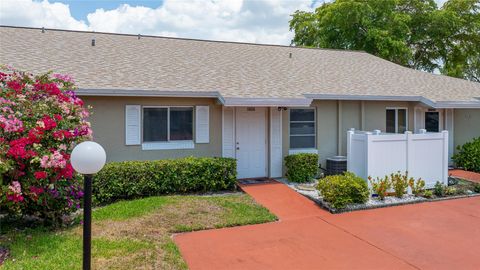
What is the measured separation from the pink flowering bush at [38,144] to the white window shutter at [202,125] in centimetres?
371

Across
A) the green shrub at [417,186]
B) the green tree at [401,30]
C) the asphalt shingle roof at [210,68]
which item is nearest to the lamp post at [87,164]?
the asphalt shingle roof at [210,68]

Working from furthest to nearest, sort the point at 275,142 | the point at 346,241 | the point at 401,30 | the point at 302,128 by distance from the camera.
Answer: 1. the point at 401,30
2. the point at 302,128
3. the point at 275,142
4. the point at 346,241

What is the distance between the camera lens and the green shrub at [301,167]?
9883 mm

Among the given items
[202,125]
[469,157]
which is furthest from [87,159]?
[469,157]

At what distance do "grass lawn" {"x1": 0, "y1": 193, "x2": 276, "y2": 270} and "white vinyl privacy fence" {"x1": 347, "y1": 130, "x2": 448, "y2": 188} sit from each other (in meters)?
2.95

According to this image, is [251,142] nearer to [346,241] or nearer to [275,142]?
[275,142]

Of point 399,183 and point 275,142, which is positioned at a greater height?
point 275,142

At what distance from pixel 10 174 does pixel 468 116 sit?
1502cm

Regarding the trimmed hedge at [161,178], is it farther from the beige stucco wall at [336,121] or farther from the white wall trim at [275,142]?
the beige stucco wall at [336,121]

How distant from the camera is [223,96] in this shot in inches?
362

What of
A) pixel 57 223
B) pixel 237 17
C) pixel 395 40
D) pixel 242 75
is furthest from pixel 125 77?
pixel 395 40

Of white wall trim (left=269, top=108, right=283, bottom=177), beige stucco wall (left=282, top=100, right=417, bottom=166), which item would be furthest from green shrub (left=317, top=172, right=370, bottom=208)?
beige stucco wall (left=282, top=100, right=417, bottom=166)

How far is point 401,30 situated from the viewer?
24.9 metres

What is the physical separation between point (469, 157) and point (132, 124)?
1143 cm
